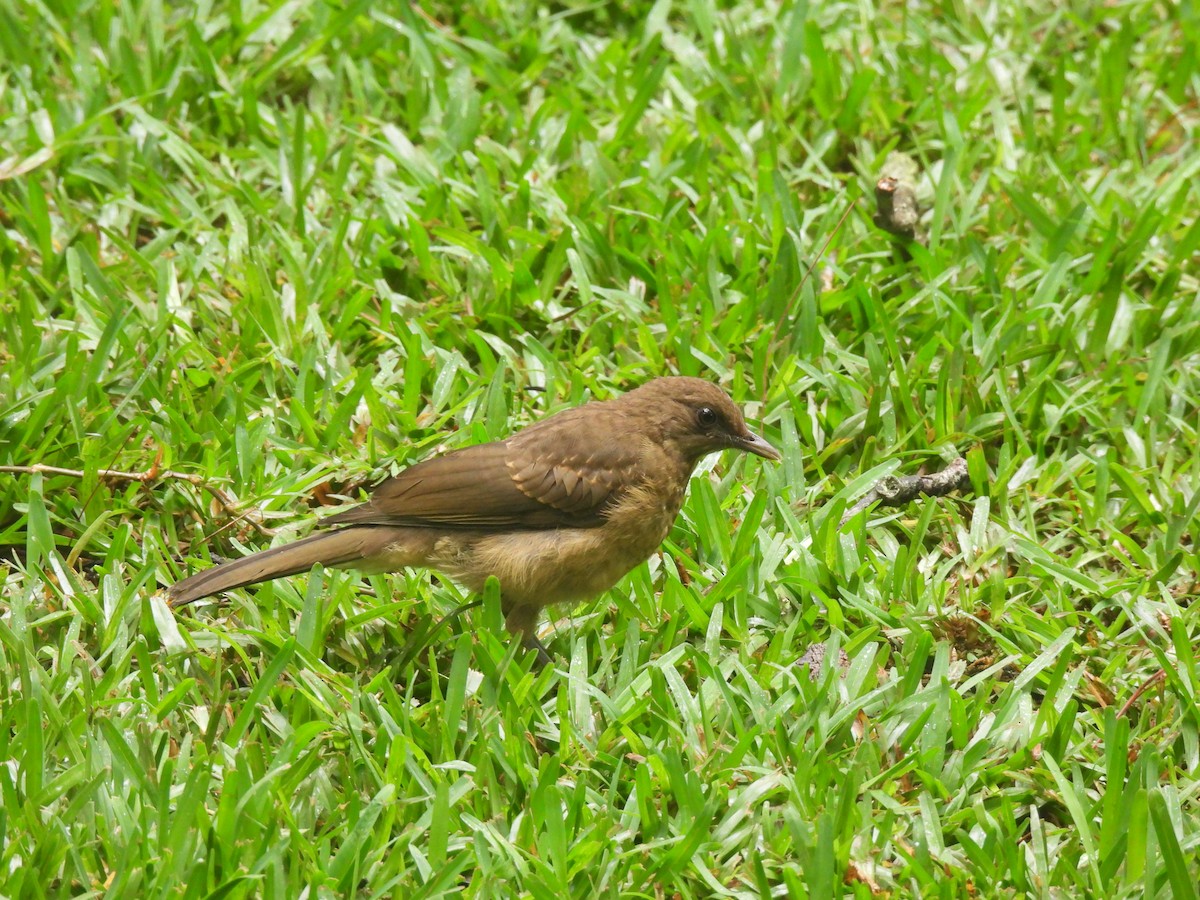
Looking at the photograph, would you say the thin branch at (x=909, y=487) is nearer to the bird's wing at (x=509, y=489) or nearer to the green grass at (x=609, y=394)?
the green grass at (x=609, y=394)

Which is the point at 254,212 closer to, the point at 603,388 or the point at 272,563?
the point at 603,388

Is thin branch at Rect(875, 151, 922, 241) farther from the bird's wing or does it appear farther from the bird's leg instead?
the bird's leg

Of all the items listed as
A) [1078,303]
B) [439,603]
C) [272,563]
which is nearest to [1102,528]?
[1078,303]

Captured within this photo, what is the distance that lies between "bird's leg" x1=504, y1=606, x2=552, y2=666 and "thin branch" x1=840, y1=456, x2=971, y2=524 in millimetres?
1310

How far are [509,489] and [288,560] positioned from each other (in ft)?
2.52

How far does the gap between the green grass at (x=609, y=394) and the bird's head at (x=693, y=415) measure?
0.93 ft

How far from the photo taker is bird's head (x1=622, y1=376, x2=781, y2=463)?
5328 millimetres

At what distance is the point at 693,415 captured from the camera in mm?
5340

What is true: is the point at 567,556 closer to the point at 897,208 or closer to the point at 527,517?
the point at 527,517

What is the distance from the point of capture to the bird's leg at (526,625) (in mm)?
5129

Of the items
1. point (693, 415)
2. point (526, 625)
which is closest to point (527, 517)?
point (526, 625)

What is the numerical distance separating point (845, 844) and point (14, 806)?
2.26m

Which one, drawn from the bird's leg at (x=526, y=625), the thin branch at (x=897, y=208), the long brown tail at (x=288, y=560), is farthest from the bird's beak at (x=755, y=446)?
the thin branch at (x=897, y=208)

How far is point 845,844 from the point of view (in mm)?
4262
